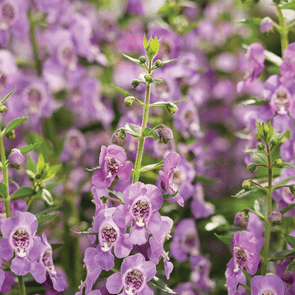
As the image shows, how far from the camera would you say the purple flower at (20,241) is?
1.13 metres

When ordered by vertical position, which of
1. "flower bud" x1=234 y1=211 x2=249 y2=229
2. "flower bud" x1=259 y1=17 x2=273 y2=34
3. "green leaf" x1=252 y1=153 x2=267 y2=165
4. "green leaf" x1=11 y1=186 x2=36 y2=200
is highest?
"flower bud" x1=259 y1=17 x2=273 y2=34

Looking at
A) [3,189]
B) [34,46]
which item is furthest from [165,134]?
[34,46]

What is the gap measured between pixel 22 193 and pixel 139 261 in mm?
366

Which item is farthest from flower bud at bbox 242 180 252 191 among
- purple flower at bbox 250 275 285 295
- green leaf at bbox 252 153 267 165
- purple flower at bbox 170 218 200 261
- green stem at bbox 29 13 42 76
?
green stem at bbox 29 13 42 76

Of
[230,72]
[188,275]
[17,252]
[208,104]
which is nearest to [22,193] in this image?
[17,252]

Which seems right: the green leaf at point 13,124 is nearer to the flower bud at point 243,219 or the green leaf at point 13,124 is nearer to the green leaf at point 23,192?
the green leaf at point 23,192

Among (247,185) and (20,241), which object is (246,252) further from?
(20,241)

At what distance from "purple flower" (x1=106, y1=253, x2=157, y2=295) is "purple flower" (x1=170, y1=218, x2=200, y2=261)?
0.69 m

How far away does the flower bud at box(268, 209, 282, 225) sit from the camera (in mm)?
1149

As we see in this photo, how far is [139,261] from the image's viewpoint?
43.5 inches

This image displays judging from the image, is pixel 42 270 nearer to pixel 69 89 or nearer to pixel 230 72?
pixel 69 89

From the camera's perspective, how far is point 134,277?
1.11m

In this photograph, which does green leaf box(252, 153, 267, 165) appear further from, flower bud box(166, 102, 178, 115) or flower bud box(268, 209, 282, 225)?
flower bud box(166, 102, 178, 115)

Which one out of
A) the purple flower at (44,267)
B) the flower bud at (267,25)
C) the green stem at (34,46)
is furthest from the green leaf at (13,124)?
the green stem at (34,46)
